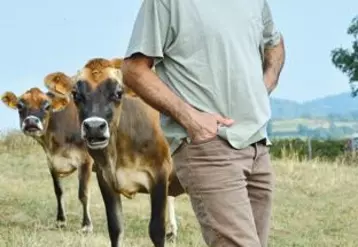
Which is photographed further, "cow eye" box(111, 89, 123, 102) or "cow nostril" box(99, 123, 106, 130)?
"cow eye" box(111, 89, 123, 102)

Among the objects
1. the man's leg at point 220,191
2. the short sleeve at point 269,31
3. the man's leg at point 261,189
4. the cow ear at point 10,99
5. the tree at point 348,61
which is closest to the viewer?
the man's leg at point 220,191

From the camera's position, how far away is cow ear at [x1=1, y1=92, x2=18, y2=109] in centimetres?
1391

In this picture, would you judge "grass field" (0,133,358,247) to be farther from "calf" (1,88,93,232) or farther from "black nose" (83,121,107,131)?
"black nose" (83,121,107,131)

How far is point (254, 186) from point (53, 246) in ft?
15.4

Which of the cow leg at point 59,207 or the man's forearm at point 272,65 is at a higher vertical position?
the man's forearm at point 272,65

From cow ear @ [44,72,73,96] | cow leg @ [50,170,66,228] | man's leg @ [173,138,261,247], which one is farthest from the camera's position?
cow leg @ [50,170,66,228]

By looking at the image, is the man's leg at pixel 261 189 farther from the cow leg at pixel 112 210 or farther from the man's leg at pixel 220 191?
the cow leg at pixel 112 210

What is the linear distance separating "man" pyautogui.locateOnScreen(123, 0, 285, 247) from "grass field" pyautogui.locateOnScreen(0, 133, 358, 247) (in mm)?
4249

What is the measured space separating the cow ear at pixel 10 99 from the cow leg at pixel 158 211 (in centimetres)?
488

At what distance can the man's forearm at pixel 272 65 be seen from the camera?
520cm

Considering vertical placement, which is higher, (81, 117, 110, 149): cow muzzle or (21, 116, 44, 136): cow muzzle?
(81, 117, 110, 149): cow muzzle

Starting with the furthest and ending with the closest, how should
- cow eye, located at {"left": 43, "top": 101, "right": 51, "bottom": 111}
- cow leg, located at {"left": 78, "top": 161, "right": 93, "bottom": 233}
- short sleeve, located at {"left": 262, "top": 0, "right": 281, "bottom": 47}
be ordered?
cow eye, located at {"left": 43, "top": 101, "right": 51, "bottom": 111}
cow leg, located at {"left": 78, "top": 161, "right": 93, "bottom": 233}
short sleeve, located at {"left": 262, "top": 0, "right": 281, "bottom": 47}

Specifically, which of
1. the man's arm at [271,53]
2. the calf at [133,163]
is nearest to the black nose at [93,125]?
the calf at [133,163]

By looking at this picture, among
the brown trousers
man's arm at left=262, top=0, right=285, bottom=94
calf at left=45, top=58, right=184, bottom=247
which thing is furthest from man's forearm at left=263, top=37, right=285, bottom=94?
calf at left=45, top=58, right=184, bottom=247
